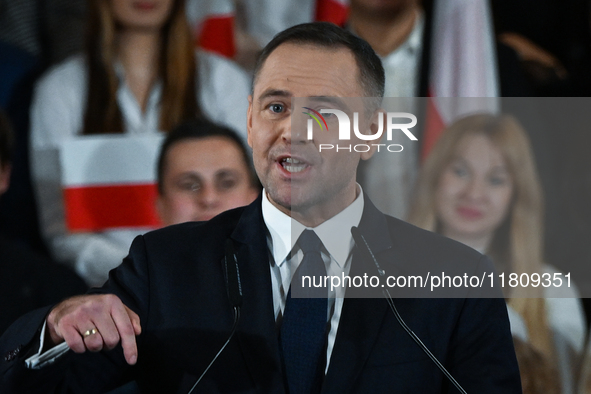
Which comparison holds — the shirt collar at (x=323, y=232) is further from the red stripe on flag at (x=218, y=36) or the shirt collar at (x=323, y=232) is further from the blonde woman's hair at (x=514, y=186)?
the red stripe on flag at (x=218, y=36)

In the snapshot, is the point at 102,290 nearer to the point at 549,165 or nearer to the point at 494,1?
the point at 549,165

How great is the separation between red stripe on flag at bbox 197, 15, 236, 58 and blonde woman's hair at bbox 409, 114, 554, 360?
1.47 m

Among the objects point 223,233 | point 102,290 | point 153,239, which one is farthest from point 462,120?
point 102,290

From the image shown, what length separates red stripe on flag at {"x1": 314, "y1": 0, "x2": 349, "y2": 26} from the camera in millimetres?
2732

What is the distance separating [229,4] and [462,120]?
5.07ft

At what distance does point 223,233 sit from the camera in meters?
1.25

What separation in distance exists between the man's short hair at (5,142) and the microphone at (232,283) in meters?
1.43

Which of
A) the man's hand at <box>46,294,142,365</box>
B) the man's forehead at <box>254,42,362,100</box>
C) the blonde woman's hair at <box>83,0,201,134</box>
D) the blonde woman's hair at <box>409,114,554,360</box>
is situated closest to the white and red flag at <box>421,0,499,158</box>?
the blonde woman's hair at <box>409,114,554,360</box>

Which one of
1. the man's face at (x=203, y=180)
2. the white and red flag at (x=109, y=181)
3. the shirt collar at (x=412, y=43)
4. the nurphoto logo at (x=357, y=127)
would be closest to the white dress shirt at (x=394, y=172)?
the nurphoto logo at (x=357, y=127)

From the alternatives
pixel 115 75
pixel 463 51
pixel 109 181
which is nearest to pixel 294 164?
pixel 463 51

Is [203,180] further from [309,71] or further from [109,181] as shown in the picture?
[309,71]

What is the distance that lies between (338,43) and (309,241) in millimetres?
362

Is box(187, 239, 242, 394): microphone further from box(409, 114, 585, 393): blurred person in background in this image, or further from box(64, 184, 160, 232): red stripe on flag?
box(64, 184, 160, 232): red stripe on flag

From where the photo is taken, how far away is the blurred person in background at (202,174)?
2432 mm
